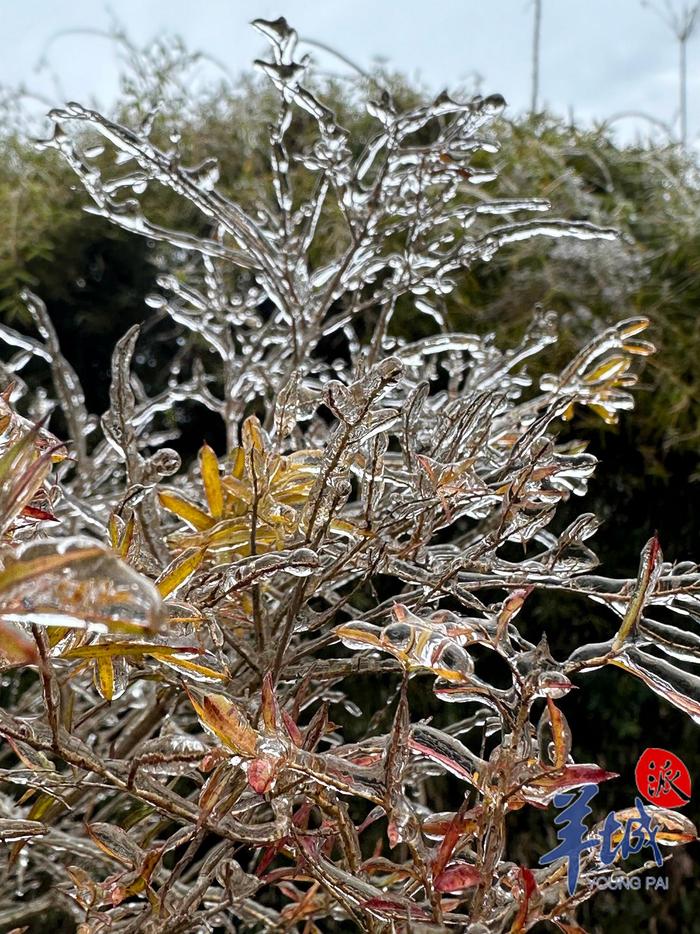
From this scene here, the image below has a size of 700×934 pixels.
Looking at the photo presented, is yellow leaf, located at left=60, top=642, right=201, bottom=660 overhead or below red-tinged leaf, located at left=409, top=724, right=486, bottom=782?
overhead

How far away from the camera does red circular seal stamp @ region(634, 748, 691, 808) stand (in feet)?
1.69

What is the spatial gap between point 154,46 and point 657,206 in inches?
41.3

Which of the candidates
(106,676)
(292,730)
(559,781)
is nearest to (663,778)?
(559,781)

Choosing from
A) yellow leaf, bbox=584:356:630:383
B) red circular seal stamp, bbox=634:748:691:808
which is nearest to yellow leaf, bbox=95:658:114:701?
red circular seal stamp, bbox=634:748:691:808

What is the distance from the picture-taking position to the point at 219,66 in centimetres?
161

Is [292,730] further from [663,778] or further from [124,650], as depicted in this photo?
[663,778]

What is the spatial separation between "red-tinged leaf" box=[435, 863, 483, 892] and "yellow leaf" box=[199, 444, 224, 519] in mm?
279

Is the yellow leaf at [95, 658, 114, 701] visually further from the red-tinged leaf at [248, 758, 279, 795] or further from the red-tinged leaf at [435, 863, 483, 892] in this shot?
the red-tinged leaf at [435, 863, 483, 892]

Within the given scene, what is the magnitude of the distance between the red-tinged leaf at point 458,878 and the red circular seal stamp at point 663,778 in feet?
0.41

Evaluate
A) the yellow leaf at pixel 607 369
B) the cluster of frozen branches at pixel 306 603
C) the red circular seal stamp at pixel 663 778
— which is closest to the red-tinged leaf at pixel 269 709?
the cluster of frozen branches at pixel 306 603

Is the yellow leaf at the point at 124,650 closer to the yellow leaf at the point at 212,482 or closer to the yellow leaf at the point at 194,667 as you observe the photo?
the yellow leaf at the point at 194,667

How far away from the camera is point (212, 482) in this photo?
1.96 ft

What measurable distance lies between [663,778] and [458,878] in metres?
0.15

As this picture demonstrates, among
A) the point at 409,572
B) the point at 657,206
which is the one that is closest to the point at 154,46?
the point at 657,206
